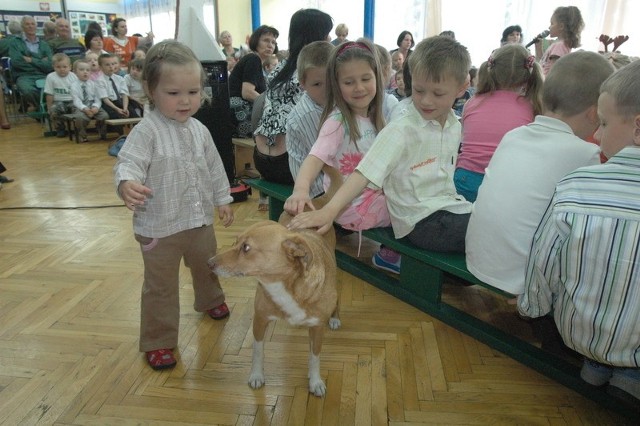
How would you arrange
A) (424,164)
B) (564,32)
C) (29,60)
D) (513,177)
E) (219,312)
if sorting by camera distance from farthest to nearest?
1. (29,60)
2. (564,32)
3. (219,312)
4. (424,164)
5. (513,177)

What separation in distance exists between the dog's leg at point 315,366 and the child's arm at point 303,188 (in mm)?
528

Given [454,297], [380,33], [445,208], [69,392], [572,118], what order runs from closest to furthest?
[572,118] → [69,392] → [445,208] → [454,297] → [380,33]

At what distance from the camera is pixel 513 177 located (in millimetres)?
1788

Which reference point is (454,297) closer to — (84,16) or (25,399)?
(25,399)

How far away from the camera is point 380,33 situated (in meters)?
10.2

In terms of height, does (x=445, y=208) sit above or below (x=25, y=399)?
above

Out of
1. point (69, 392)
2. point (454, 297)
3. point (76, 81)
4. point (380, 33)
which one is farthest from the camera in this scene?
point (380, 33)

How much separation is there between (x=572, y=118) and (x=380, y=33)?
30.1ft

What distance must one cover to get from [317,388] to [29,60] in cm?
958

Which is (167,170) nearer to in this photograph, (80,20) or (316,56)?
(316,56)

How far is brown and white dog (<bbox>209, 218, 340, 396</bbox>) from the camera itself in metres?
1.64

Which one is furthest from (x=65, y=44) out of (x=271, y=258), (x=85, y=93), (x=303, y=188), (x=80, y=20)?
(x=271, y=258)

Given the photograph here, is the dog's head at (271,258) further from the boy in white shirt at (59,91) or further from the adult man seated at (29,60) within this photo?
the adult man seated at (29,60)

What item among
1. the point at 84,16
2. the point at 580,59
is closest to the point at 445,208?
the point at 580,59
